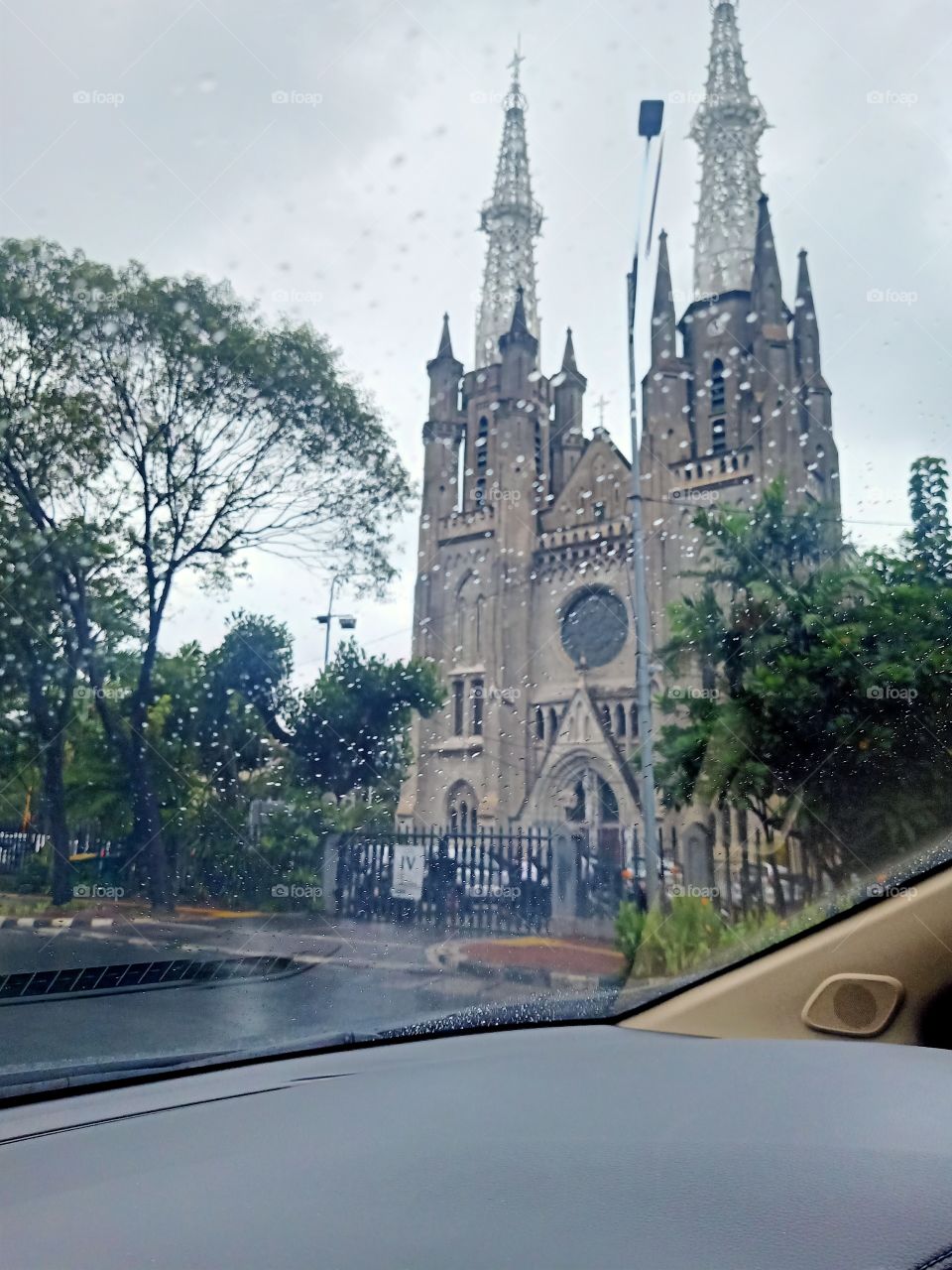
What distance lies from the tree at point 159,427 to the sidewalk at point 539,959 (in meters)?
1.04

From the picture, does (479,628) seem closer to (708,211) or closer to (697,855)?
(697,855)

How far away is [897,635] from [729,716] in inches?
25.3

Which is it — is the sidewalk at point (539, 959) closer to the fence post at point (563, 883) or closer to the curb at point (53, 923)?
the fence post at point (563, 883)

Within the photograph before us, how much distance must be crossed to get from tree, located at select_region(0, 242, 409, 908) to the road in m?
0.19

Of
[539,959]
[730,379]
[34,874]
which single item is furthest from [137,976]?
[730,379]

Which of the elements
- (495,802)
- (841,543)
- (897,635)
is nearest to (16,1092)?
(495,802)

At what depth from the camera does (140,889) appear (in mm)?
2195

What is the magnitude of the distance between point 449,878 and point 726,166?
14.3 ft

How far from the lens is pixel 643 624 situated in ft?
12.8

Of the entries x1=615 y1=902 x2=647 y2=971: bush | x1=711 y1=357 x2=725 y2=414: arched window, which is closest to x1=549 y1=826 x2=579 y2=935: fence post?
x1=615 y1=902 x2=647 y2=971: bush

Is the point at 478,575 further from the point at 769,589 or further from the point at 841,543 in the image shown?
the point at 841,543

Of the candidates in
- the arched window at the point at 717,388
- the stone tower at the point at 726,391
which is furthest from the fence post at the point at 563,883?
the arched window at the point at 717,388

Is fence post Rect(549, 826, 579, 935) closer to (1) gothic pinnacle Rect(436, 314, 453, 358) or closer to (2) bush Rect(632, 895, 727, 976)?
(2) bush Rect(632, 895, 727, 976)

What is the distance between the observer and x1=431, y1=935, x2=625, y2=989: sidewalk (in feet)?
9.42
